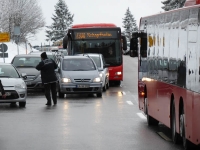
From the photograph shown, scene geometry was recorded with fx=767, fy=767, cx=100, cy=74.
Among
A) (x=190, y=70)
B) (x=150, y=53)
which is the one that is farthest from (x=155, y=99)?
(x=190, y=70)

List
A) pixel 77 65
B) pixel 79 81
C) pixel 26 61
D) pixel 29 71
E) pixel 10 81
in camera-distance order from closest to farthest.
A: pixel 10 81
pixel 79 81
pixel 77 65
pixel 29 71
pixel 26 61

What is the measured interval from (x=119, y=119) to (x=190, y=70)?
7934mm

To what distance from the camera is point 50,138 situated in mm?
15219

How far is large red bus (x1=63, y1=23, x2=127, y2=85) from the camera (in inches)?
1491

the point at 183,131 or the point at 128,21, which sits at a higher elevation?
the point at 128,21

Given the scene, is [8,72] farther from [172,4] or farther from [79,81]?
[172,4]

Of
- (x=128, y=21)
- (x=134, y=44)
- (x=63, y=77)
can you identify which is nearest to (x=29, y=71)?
(x=63, y=77)

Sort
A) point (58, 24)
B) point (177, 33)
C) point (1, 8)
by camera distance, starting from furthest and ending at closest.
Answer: point (58, 24) < point (1, 8) < point (177, 33)

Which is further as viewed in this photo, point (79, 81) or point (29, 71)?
point (29, 71)

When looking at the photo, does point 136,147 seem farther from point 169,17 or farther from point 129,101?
point 129,101

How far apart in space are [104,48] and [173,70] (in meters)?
24.7

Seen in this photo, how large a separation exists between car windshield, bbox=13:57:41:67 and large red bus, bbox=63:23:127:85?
3596 millimetres

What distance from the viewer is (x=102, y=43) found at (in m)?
38.3

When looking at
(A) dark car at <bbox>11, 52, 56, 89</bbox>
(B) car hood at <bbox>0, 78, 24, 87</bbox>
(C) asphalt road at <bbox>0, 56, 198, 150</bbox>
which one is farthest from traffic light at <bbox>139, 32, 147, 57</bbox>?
(A) dark car at <bbox>11, 52, 56, 89</bbox>
